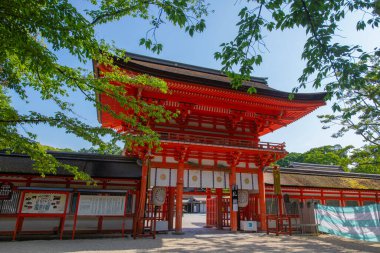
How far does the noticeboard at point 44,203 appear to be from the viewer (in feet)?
31.9

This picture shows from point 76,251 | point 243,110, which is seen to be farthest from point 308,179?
point 76,251

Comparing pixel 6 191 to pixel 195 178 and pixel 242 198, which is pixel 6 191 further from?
pixel 242 198

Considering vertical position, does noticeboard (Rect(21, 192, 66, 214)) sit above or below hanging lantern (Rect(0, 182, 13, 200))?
below

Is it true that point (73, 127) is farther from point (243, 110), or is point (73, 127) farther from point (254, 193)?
point (254, 193)

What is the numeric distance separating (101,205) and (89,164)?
3.26m

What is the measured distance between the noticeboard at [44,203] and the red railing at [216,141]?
5123 millimetres

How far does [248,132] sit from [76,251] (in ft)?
35.5

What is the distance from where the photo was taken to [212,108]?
13.7 meters

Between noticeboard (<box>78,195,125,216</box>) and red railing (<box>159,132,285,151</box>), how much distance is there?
356cm

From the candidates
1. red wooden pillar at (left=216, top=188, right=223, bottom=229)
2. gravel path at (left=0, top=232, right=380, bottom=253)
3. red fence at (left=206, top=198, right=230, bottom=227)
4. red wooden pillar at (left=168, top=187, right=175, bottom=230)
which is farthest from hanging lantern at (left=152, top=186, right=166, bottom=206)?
red fence at (left=206, top=198, right=230, bottom=227)

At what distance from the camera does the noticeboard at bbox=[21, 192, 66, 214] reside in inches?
383

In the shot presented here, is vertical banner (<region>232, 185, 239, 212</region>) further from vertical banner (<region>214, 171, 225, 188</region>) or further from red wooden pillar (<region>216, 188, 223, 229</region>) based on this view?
red wooden pillar (<region>216, 188, 223, 229</region>)

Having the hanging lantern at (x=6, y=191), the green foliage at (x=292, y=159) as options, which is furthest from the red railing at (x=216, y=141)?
the green foliage at (x=292, y=159)

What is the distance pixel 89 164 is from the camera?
1321cm
